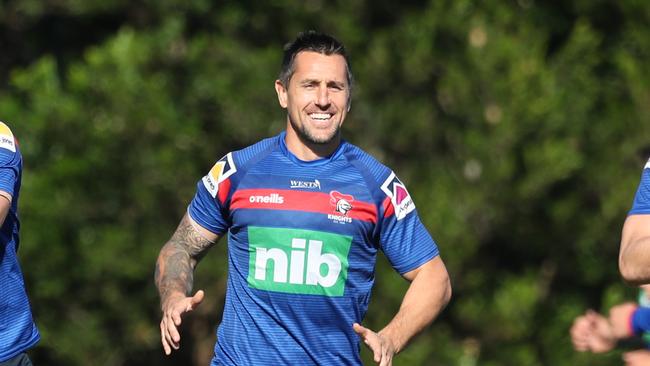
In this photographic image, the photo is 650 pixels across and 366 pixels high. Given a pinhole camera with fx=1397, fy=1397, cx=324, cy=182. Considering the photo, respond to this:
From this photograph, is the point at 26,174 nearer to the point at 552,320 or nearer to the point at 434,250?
the point at 552,320

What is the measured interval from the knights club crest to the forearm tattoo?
0.64 meters

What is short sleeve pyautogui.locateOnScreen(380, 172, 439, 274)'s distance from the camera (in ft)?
19.1

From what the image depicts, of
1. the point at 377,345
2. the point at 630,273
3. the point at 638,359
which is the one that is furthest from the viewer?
the point at 377,345

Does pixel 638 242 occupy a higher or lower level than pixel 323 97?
lower

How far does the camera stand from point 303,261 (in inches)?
225

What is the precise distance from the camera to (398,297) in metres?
13.2

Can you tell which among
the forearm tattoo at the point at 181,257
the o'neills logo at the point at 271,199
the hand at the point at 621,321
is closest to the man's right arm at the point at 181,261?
the forearm tattoo at the point at 181,257

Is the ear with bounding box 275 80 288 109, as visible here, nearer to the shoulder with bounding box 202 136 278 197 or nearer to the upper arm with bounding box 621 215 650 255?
the shoulder with bounding box 202 136 278 197

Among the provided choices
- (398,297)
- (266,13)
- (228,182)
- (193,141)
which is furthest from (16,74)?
(228,182)

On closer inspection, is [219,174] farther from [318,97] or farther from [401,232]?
[401,232]

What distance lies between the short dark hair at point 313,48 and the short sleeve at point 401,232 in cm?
51

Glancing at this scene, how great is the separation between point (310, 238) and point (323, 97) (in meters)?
0.58

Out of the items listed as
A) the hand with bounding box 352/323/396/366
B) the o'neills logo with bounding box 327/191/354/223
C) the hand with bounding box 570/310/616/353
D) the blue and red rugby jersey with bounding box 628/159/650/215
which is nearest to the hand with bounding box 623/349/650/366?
the blue and red rugby jersey with bounding box 628/159/650/215

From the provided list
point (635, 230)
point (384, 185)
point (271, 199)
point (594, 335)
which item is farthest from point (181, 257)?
point (635, 230)
